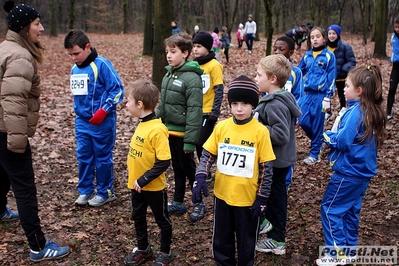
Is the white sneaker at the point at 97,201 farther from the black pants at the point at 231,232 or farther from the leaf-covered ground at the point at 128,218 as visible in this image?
the black pants at the point at 231,232

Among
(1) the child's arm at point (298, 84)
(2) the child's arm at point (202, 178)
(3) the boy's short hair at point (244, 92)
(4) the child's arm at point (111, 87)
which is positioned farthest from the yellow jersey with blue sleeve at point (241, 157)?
(1) the child's arm at point (298, 84)

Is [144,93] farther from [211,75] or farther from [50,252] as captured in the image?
[50,252]

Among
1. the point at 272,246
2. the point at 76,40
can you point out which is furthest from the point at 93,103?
the point at 272,246

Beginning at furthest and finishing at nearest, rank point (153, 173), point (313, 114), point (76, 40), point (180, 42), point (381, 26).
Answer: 1. point (381, 26)
2. point (313, 114)
3. point (76, 40)
4. point (180, 42)
5. point (153, 173)

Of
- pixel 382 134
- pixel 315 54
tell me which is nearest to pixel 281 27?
pixel 315 54

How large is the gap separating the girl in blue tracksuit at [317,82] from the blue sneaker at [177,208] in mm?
2616

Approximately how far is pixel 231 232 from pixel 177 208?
165 cm

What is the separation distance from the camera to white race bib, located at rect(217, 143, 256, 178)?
323 cm

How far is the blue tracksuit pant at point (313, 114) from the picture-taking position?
6.26 meters

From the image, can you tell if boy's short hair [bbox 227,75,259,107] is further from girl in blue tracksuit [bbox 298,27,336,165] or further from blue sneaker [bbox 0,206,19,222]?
blue sneaker [bbox 0,206,19,222]

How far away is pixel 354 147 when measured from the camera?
3.53 m

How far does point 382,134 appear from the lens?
139 inches

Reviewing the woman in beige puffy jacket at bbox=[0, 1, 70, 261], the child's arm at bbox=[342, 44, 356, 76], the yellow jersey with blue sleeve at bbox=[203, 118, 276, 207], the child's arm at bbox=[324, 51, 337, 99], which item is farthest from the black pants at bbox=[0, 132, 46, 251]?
the child's arm at bbox=[342, 44, 356, 76]

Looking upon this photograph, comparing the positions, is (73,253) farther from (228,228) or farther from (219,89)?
(219,89)
